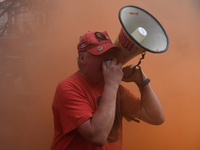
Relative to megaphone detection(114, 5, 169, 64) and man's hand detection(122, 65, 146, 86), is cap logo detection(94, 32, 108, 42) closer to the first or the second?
megaphone detection(114, 5, 169, 64)

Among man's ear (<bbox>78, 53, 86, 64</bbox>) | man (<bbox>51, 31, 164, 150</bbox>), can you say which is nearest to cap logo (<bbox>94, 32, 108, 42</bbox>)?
man (<bbox>51, 31, 164, 150</bbox>)

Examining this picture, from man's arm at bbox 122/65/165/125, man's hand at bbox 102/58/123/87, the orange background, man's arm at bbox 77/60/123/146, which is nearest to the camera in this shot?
man's arm at bbox 77/60/123/146

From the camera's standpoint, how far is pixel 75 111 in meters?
0.84

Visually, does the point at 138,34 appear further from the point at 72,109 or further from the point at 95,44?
the point at 72,109

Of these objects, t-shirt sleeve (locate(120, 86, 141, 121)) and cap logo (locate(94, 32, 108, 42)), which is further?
t-shirt sleeve (locate(120, 86, 141, 121))

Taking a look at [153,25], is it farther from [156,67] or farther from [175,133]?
[175,133]

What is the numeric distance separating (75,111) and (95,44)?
39 centimetres

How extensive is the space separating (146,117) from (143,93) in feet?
0.54

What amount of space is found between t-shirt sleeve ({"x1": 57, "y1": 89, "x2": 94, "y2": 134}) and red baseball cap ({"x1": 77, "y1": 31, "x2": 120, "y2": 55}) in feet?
0.84

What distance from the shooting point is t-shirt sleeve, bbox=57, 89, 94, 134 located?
0.83 metres

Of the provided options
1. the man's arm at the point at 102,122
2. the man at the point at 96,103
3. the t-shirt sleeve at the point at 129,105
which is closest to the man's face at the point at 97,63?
the man at the point at 96,103

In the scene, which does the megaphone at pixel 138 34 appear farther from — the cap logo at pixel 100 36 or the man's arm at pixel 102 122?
the man's arm at pixel 102 122

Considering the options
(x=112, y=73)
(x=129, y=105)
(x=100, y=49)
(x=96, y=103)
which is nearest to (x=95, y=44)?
(x=100, y=49)

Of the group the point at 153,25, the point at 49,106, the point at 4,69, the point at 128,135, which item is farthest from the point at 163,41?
the point at 4,69
